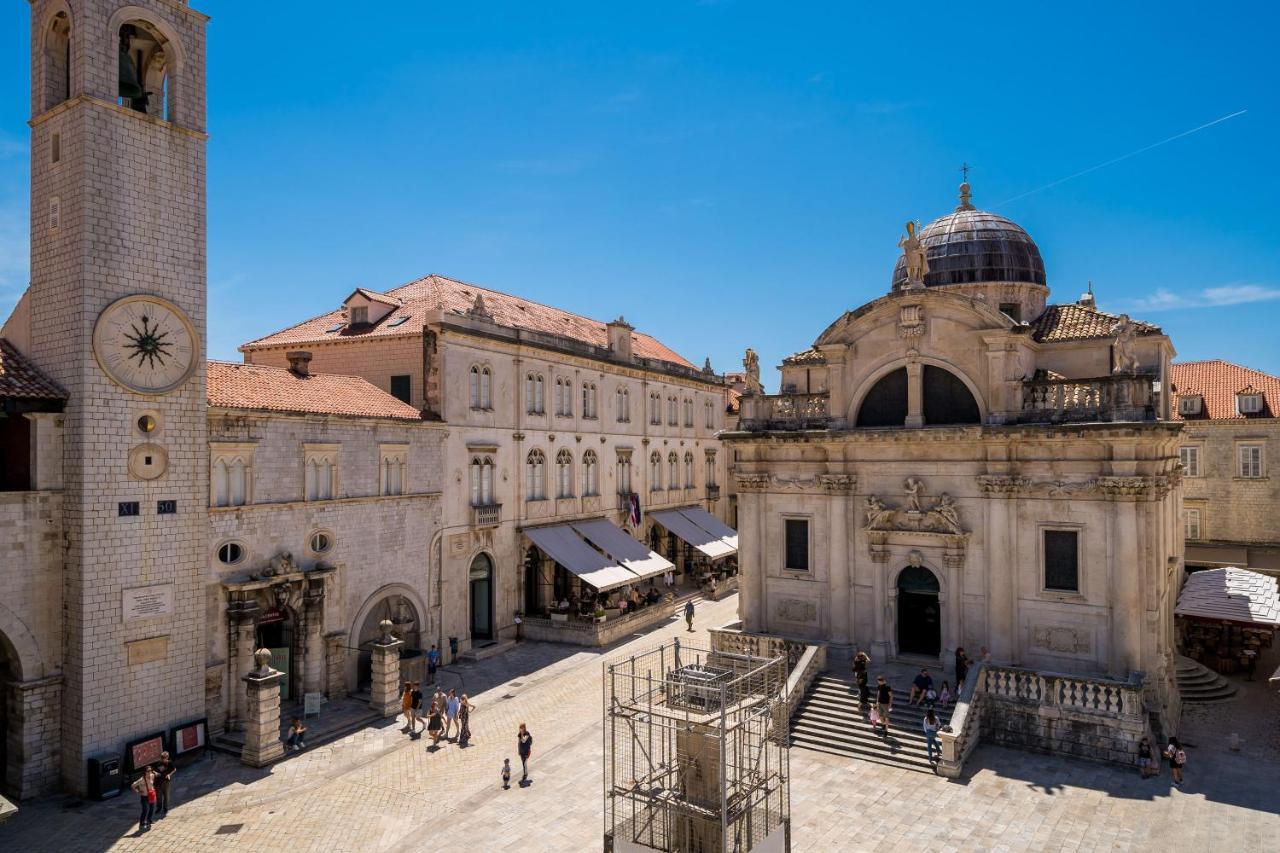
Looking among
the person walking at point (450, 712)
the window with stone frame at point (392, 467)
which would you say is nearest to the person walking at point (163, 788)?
the person walking at point (450, 712)

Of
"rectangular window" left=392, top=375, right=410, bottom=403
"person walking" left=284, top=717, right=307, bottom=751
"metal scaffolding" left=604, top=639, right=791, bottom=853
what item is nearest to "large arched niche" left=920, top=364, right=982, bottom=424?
"metal scaffolding" left=604, top=639, right=791, bottom=853

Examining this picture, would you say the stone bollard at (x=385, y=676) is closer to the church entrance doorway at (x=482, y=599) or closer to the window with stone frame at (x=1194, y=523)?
the church entrance doorway at (x=482, y=599)

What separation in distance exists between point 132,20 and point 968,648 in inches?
1098

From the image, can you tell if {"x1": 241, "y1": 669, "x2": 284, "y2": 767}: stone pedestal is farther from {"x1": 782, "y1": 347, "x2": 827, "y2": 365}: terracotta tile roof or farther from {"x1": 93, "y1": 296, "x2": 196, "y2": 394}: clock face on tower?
{"x1": 782, "y1": 347, "x2": 827, "y2": 365}: terracotta tile roof

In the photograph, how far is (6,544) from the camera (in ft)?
61.3

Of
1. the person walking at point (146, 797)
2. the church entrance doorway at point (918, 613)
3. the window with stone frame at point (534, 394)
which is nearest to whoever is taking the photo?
the person walking at point (146, 797)

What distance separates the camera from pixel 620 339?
1628 inches

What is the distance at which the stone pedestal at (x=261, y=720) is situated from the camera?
812 inches

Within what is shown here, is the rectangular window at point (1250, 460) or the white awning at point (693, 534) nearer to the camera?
the rectangular window at point (1250, 460)

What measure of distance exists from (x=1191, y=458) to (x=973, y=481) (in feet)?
73.5

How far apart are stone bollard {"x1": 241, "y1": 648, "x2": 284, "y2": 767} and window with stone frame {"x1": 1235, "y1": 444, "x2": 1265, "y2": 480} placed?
133ft

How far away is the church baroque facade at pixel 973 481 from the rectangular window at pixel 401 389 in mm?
12608

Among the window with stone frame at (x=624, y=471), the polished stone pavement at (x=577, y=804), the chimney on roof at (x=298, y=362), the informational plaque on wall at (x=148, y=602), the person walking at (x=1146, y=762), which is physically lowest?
the polished stone pavement at (x=577, y=804)

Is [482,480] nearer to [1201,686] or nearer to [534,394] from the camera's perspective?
[534,394]
